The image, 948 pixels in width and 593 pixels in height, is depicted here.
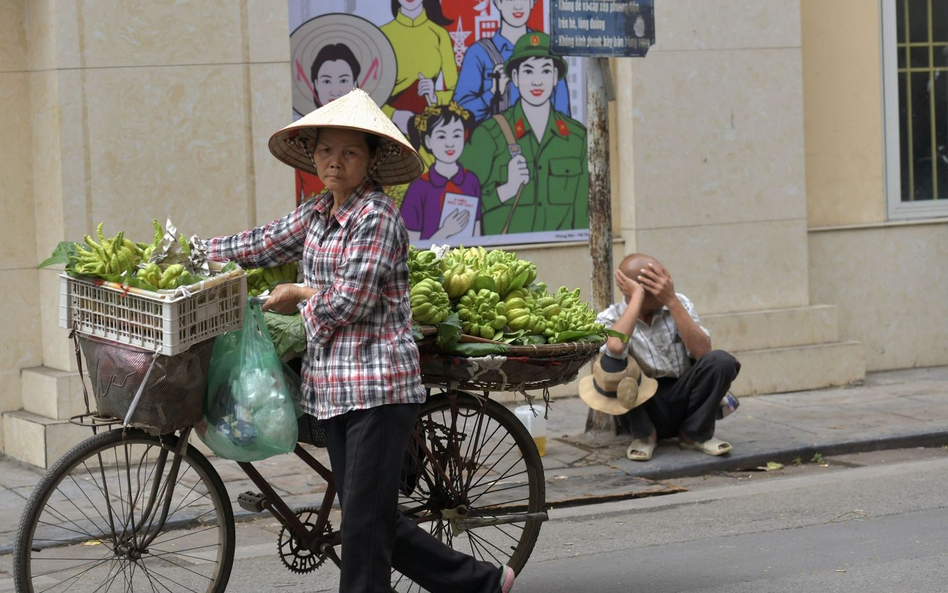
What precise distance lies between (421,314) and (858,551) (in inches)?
94.9

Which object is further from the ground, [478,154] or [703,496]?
[478,154]

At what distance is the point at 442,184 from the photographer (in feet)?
29.0

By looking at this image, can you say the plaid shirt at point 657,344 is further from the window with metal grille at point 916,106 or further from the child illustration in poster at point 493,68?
the window with metal grille at point 916,106

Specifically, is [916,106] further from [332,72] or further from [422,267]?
[422,267]

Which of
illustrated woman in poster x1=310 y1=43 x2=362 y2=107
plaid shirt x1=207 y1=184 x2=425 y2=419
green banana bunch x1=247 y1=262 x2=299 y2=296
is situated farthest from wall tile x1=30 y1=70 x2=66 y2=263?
plaid shirt x1=207 y1=184 x2=425 y2=419

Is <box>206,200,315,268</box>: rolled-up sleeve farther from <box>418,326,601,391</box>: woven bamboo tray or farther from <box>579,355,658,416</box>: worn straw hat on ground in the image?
<box>579,355,658,416</box>: worn straw hat on ground

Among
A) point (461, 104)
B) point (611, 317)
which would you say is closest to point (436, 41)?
point (461, 104)

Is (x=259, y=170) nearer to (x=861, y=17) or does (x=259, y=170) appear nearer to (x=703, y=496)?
(x=703, y=496)

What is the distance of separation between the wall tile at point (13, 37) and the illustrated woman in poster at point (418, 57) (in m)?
2.45

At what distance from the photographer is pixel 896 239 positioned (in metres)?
10.1

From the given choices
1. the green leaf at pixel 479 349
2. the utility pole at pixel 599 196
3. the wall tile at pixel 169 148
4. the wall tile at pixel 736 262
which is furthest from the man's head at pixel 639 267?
the green leaf at pixel 479 349

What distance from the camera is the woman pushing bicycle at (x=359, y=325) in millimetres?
3818

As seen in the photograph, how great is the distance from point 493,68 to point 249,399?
553 cm

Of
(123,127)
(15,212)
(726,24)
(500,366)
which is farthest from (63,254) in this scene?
(726,24)
